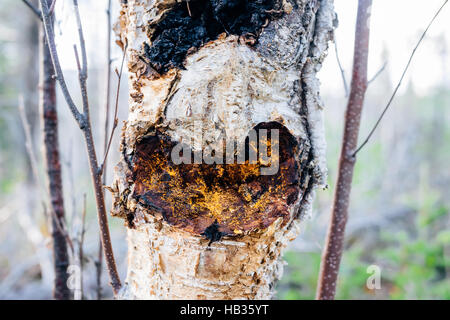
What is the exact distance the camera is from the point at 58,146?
130cm

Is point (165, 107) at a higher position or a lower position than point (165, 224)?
higher

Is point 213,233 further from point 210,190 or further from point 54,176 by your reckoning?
point 54,176

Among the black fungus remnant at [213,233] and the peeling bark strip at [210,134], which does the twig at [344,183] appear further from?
the black fungus remnant at [213,233]

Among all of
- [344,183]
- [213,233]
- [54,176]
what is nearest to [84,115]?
[213,233]

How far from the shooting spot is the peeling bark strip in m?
0.67

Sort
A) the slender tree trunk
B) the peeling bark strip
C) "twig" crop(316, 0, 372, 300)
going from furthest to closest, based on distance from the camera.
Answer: the slender tree trunk < "twig" crop(316, 0, 372, 300) < the peeling bark strip

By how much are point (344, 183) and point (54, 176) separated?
4.25ft

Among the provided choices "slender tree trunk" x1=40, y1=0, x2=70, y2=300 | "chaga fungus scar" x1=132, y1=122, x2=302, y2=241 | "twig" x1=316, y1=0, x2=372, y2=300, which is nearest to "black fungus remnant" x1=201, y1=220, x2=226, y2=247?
"chaga fungus scar" x1=132, y1=122, x2=302, y2=241

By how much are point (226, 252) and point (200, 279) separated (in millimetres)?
106

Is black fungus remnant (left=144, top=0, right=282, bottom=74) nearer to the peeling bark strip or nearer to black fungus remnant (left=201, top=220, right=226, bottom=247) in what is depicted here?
the peeling bark strip

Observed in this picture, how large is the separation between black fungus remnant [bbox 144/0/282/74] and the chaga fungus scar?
0.66 ft

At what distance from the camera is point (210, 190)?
0.70 metres
